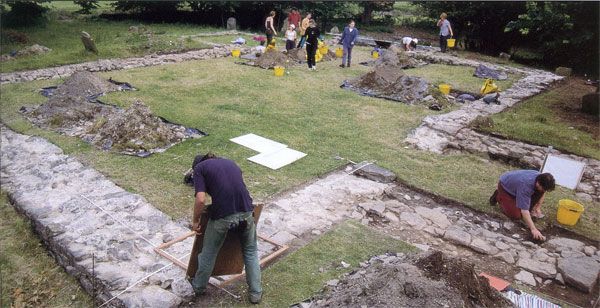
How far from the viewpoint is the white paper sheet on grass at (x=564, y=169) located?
7859mm

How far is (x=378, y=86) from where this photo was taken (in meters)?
13.6

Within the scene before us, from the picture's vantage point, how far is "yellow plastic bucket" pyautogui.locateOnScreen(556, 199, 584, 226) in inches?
265

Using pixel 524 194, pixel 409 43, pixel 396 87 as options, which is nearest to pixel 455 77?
pixel 396 87

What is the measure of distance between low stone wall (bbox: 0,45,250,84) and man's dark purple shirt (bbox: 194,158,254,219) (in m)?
11.3

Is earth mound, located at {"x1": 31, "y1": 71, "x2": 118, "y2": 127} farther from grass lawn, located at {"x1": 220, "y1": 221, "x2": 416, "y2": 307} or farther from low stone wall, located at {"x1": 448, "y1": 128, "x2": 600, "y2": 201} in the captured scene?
low stone wall, located at {"x1": 448, "y1": 128, "x2": 600, "y2": 201}

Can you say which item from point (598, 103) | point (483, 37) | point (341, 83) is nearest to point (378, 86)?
point (341, 83)

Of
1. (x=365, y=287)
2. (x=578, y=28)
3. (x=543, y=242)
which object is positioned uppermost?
(x=578, y=28)

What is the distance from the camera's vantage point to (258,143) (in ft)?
29.8

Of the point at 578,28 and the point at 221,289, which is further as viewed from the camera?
the point at 578,28

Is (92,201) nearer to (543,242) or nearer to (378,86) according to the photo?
(543,242)

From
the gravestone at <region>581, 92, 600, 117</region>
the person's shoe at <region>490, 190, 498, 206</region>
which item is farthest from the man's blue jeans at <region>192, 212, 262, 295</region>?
the gravestone at <region>581, 92, 600, 117</region>

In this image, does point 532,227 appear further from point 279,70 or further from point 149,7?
point 149,7

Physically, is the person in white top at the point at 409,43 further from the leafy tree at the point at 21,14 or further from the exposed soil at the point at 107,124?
the leafy tree at the point at 21,14

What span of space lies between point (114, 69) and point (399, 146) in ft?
34.0
